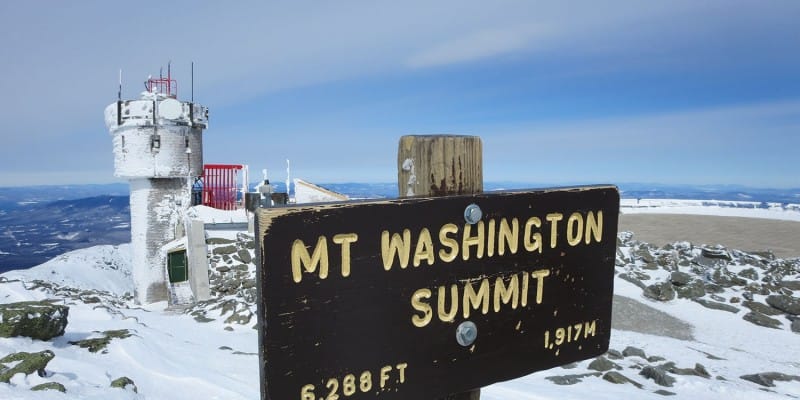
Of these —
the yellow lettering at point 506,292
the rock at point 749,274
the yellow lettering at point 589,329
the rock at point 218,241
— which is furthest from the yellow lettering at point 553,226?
the rock at point 749,274

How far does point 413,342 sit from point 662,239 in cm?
2829

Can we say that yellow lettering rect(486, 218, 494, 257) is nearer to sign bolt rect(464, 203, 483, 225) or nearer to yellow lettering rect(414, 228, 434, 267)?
sign bolt rect(464, 203, 483, 225)

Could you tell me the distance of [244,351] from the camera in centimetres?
802

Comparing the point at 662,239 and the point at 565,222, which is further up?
the point at 565,222

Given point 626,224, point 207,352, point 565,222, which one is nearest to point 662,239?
point 626,224

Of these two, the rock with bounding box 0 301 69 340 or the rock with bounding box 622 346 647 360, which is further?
the rock with bounding box 622 346 647 360

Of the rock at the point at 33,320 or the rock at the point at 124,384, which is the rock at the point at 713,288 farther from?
the rock at the point at 33,320

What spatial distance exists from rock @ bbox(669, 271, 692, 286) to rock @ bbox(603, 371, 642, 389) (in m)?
8.95

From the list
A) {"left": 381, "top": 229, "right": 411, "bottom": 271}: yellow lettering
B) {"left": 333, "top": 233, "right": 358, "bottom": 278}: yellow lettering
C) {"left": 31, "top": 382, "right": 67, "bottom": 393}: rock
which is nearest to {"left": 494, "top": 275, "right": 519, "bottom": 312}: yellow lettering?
{"left": 381, "top": 229, "right": 411, "bottom": 271}: yellow lettering

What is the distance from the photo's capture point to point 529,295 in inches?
76.8

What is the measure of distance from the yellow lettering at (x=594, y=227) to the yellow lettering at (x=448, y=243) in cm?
81

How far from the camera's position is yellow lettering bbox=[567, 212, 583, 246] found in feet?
6.86

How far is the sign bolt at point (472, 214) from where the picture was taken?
1.75 m

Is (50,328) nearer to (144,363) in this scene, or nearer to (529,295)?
(144,363)
